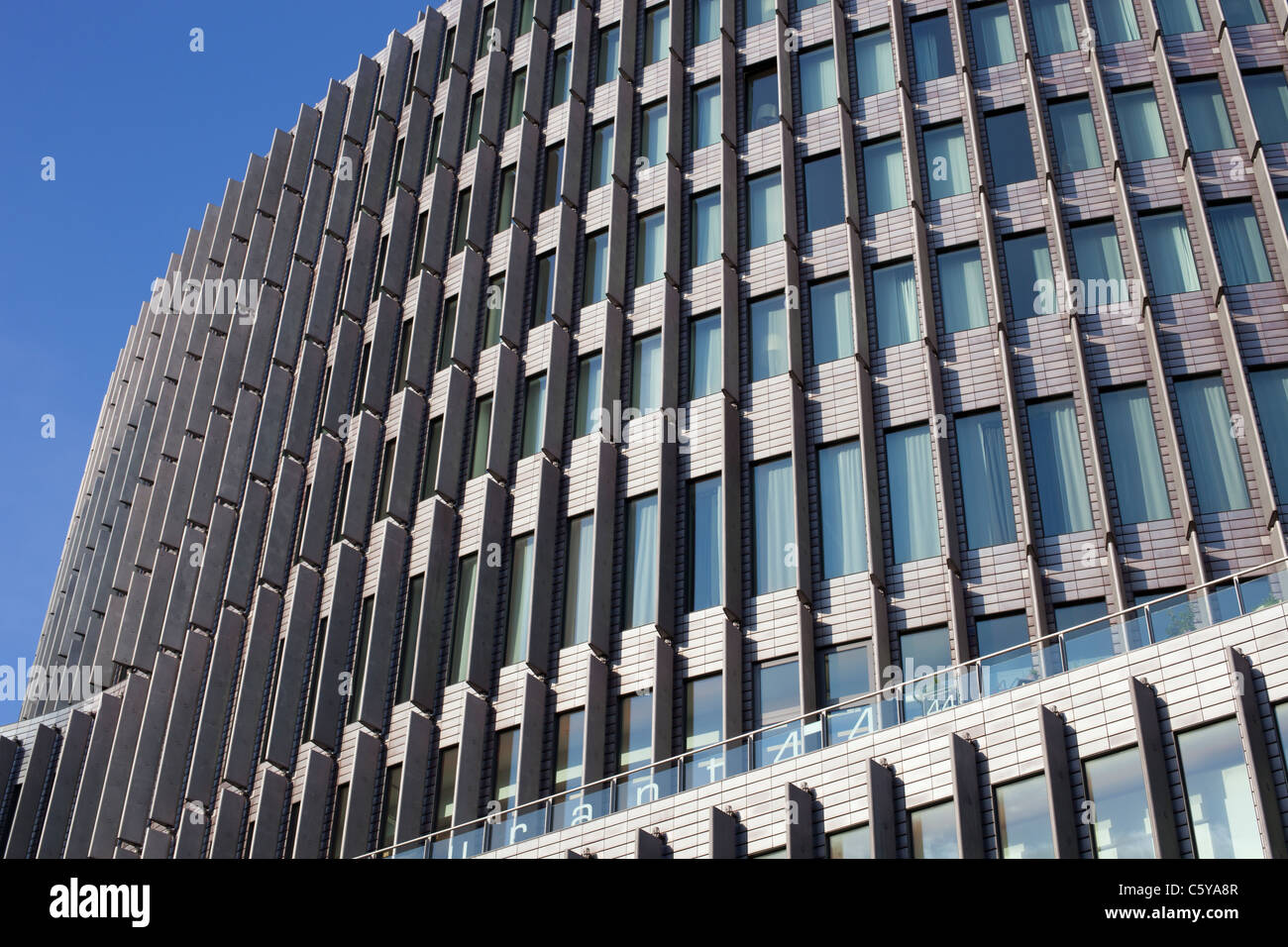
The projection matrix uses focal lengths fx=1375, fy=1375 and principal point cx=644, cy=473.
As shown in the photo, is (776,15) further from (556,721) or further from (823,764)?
(823,764)

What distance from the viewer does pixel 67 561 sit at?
75688mm

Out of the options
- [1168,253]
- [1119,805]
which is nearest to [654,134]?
[1168,253]

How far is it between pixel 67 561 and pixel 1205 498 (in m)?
64.1

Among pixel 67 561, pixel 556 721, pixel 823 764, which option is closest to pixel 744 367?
pixel 556 721

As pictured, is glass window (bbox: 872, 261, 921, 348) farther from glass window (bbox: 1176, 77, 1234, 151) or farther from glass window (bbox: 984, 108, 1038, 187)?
glass window (bbox: 1176, 77, 1234, 151)

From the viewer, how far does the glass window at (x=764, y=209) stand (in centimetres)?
3738

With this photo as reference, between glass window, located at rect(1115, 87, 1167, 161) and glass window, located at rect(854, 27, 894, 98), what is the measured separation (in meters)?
6.39

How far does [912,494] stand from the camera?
31.4m

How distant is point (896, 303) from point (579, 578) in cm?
1051

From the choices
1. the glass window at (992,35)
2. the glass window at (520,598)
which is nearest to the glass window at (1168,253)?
the glass window at (992,35)

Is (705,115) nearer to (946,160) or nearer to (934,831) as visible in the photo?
(946,160)

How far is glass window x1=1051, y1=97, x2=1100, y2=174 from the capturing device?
34.2 m

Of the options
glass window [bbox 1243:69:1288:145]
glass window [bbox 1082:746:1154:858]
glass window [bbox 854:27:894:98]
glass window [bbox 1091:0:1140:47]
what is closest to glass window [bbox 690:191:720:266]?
glass window [bbox 854:27:894:98]
